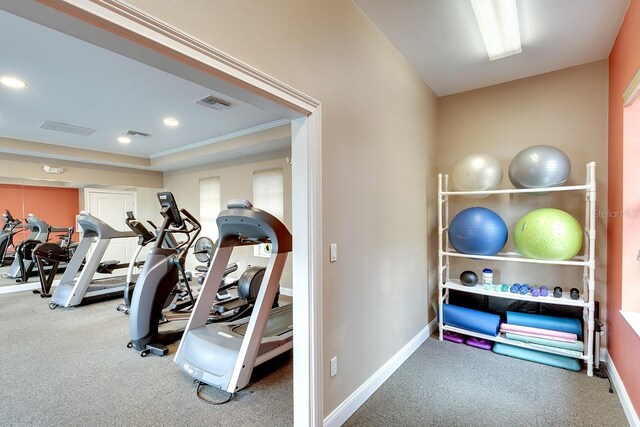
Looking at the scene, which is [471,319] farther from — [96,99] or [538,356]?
[96,99]

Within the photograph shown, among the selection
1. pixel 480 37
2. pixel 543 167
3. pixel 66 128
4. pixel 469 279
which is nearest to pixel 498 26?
pixel 480 37

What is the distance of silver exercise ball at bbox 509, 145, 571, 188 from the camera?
2627 millimetres

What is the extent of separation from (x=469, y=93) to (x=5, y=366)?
18.1 ft

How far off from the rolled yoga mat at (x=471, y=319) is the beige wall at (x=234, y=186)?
2.73 m

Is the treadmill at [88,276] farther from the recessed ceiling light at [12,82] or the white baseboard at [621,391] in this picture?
the white baseboard at [621,391]

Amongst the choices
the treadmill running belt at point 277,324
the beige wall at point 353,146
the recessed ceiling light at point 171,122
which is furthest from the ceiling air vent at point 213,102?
the treadmill running belt at point 277,324

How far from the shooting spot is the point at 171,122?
4.40 m

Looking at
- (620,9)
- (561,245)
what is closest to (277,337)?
(561,245)

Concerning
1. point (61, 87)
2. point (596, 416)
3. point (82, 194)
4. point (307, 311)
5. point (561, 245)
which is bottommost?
point (596, 416)

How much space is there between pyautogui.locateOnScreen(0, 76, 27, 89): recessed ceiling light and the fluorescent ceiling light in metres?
4.24

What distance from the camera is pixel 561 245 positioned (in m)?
2.56

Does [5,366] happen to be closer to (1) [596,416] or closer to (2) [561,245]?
(1) [596,416]

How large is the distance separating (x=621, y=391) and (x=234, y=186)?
584 cm

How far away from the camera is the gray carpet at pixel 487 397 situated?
6.60 ft
